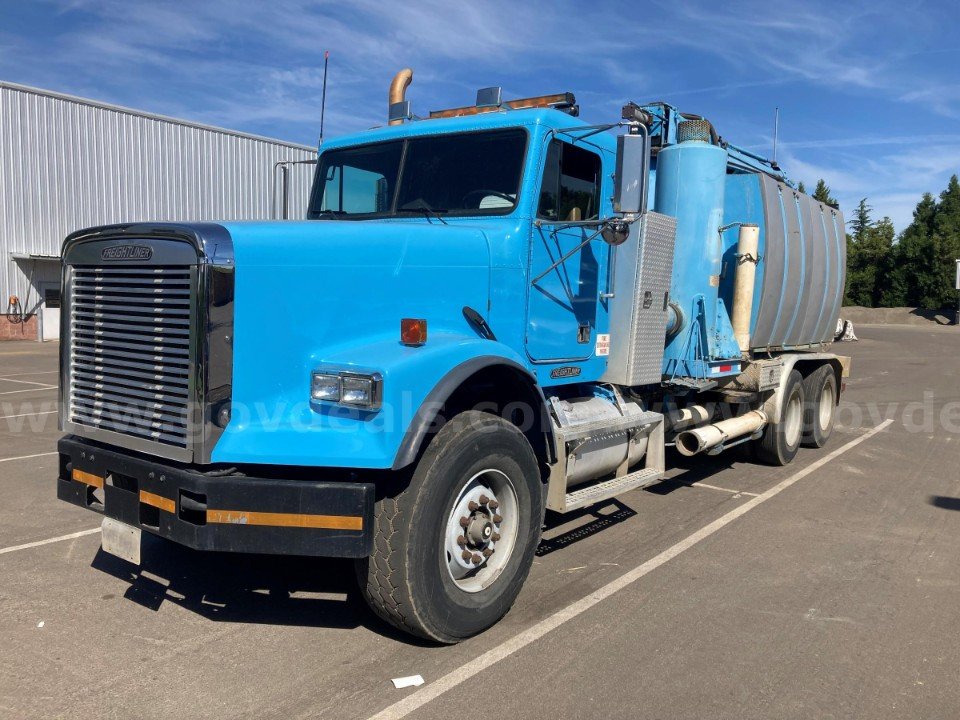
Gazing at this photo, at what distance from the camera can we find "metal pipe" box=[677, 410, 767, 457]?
707 cm

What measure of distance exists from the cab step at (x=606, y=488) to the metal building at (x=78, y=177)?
2153 centimetres

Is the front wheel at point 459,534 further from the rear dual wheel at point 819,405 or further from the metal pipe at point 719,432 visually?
the rear dual wheel at point 819,405

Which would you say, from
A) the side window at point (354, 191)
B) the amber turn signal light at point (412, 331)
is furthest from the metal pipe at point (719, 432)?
the amber turn signal light at point (412, 331)

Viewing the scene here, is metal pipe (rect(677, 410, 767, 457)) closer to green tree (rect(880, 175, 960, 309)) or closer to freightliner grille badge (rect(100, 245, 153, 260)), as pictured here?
freightliner grille badge (rect(100, 245, 153, 260))

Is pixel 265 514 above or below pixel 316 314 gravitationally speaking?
below

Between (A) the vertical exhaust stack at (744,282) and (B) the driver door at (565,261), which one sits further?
(A) the vertical exhaust stack at (744,282)

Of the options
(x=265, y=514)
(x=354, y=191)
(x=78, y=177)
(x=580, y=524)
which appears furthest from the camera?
(x=78, y=177)

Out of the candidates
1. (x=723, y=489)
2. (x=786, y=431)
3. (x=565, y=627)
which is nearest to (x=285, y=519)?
(x=565, y=627)

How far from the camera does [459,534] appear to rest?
13.3 ft

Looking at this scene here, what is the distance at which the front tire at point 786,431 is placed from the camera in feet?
28.0

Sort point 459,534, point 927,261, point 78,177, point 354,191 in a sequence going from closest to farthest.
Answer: point 459,534, point 354,191, point 78,177, point 927,261

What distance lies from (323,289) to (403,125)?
2.01 m

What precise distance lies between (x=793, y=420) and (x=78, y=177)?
2433 centimetres

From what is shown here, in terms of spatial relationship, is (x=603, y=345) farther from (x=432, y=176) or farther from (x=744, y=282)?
(x=744, y=282)
